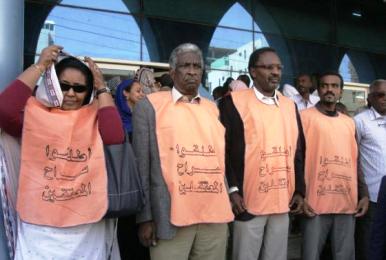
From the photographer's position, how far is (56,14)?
779cm

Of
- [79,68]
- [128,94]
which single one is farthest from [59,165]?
[128,94]

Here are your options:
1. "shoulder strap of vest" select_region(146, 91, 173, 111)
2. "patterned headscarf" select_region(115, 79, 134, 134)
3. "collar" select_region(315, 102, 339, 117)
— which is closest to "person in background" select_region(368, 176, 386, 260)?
"shoulder strap of vest" select_region(146, 91, 173, 111)

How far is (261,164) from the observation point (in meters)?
3.28

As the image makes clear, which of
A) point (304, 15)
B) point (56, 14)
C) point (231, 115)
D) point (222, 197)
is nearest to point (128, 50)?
point (56, 14)

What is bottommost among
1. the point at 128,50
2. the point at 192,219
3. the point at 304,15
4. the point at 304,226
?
the point at 304,226

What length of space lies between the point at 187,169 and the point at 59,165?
79 cm

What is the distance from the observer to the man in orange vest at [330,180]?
149 inches

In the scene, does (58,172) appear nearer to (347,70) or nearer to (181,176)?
(181,176)

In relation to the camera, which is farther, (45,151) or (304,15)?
(304,15)

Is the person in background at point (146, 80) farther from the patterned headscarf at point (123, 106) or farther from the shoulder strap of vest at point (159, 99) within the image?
the shoulder strap of vest at point (159, 99)

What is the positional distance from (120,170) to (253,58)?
156cm

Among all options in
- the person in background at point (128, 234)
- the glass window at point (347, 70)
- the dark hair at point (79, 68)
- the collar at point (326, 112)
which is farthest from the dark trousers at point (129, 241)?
the glass window at point (347, 70)

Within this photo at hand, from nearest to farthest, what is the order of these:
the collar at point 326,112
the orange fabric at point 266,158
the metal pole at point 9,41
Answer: the metal pole at point 9,41
the orange fabric at point 266,158
the collar at point 326,112

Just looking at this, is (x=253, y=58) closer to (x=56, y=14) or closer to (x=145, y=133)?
(x=145, y=133)
